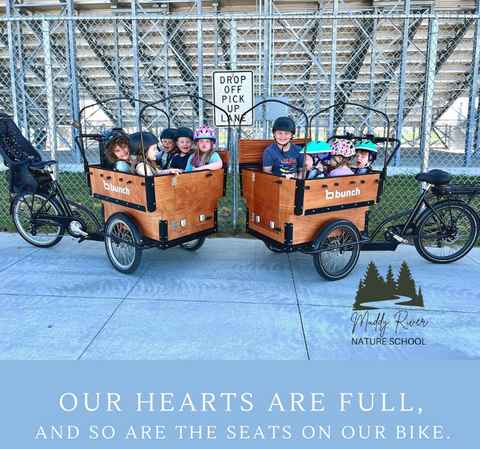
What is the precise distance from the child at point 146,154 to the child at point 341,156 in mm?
1439

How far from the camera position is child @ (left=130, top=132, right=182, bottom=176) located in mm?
4164

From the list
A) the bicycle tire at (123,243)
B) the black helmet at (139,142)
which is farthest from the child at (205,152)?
the bicycle tire at (123,243)

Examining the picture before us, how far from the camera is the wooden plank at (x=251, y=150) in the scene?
15.6ft

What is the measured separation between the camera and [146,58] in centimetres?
1295

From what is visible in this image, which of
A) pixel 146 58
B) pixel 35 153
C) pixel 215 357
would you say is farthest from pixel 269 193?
pixel 146 58

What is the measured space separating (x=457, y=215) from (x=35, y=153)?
463 cm

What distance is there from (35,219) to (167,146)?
1.69m

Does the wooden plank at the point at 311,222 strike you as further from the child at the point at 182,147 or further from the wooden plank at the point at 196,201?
the child at the point at 182,147

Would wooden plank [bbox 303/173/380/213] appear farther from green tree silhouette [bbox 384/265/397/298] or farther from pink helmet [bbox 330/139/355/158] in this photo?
green tree silhouette [bbox 384/265/397/298]

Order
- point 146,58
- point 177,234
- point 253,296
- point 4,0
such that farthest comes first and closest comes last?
point 146,58, point 4,0, point 177,234, point 253,296

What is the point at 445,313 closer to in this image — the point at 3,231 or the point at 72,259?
the point at 72,259

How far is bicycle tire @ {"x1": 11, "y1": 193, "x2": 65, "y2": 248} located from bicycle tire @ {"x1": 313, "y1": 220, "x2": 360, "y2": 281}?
285cm

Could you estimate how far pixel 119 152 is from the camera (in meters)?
4.57

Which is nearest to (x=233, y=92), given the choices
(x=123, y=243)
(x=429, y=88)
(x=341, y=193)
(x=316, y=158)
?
(x=316, y=158)
